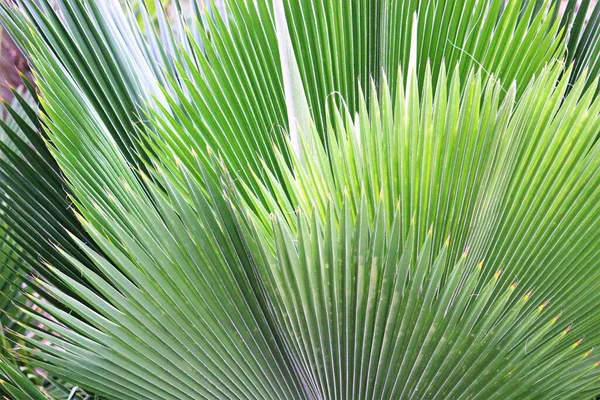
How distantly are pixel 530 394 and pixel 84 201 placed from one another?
0.71m

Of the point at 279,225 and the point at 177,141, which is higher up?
the point at 177,141

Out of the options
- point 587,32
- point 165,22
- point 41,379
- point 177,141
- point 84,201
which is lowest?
point 41,379

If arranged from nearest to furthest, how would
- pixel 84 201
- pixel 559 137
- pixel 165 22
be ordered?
pixel 559 137, pixel 84 201, pixel 165 22

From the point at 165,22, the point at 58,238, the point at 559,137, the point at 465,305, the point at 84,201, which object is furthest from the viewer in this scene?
the point at 165,22

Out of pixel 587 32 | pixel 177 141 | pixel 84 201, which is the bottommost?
pixel 84 201

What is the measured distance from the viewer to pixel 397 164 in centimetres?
79

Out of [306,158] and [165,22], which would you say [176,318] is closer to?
[306,158]

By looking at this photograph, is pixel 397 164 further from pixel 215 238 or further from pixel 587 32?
pixel 587 32

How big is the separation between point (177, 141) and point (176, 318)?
1.29ft

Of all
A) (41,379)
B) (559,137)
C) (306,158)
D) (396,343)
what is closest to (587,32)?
(559,137)

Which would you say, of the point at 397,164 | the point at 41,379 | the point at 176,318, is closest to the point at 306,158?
the point at 397,164

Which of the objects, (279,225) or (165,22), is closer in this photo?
(279,225)

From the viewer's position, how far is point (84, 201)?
1003mm

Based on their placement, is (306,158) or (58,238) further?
(58,238)
